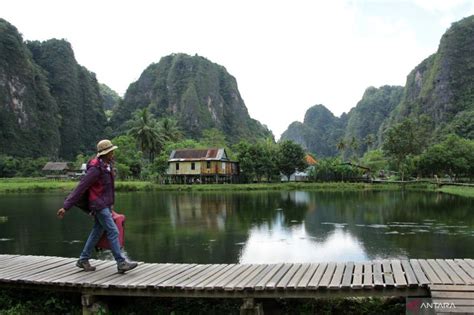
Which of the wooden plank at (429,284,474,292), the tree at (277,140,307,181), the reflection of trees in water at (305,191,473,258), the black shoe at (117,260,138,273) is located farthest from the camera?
the tree at (277,140,307,181)

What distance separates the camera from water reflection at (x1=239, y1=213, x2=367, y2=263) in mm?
15031

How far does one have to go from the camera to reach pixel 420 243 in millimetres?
17281

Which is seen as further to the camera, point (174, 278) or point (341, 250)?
point (341, 250)

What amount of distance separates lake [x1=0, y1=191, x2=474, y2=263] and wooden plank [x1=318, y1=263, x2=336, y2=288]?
21.7 feet

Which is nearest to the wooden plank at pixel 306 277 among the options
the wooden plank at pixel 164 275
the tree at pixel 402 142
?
the wooden plank at pixel 164 275

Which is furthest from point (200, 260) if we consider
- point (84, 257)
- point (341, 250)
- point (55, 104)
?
point (55, 104)

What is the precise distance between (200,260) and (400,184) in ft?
179

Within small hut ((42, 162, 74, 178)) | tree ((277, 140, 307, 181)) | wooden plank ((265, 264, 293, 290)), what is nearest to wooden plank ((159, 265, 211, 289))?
wooden plank ((265, 264, 293, 290))

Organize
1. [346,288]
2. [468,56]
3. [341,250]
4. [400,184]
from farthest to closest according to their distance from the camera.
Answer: [468,56] → [400,184] → [341,250] → [346,288]

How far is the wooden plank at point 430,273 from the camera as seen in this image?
6637mm

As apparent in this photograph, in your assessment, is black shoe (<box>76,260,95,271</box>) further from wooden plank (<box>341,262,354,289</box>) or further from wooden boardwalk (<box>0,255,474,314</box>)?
wooden plank (<box>341,262,354,289</box>)

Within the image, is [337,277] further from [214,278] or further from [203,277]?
[203,277]

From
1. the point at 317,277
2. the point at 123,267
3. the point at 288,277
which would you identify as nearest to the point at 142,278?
the point at 123,267

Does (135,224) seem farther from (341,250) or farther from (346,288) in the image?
(346,288)
